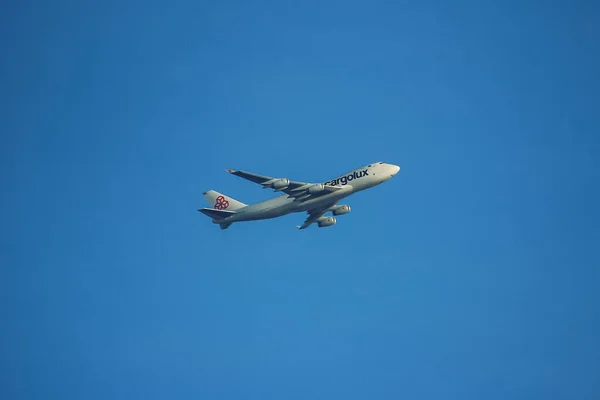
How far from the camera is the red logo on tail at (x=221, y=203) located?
102 m

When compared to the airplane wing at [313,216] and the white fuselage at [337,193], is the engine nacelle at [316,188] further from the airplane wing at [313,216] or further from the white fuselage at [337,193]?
the airplane wing at [313,216]

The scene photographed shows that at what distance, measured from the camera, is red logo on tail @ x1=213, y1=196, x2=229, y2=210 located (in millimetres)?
102062

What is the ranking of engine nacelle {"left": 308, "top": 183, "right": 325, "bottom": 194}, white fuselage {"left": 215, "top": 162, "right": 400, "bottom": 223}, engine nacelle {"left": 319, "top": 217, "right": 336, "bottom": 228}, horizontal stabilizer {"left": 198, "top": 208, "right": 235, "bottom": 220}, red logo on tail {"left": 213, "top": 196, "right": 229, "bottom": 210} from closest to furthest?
engine nacelle {"left": 308, "top": 183, "right": 325, "bottom": 194} → white fuselage {"left": 215, "top": 162, "right": 400, "bottom": 223} → horizontal stabilizer {"left": 198, "top": 208, "right": 235, "bottom": 220} → red logo on tail {"left": 213, "top": 196, "right": 229, "bottom": 210} → engine nacelle {"left": 319, "top": 217, "right": 336, "bottom": 228}

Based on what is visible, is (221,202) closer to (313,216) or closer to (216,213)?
(216,213)

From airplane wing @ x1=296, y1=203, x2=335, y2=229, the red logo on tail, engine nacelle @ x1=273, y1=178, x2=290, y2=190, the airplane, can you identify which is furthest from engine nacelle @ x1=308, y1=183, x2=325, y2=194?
the red logo on tail

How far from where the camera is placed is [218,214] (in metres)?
98.6

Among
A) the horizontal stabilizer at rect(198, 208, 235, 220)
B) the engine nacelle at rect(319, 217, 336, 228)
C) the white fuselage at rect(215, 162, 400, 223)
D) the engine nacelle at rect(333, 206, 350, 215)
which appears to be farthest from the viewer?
the engine nacelle at rect(319, 217, 336, 228)

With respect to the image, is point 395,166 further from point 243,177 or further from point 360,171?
point 243,177

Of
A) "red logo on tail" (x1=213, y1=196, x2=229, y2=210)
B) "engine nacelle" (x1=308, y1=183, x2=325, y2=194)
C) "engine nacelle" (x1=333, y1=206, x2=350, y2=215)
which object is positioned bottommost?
"engine nacelle" (x1=308, y1=183, x2=325, y2=194)

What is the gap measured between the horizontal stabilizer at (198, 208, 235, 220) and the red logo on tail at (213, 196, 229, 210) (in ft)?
10.7

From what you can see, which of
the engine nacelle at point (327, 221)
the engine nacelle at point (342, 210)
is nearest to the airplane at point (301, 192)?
the engine nacelle at point (342, 210)

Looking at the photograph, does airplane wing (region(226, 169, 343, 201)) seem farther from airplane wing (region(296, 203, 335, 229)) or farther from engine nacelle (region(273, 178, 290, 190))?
airplane wing (region(296, 203, 335, 229))

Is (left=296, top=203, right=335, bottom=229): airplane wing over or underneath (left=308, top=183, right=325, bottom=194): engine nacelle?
over

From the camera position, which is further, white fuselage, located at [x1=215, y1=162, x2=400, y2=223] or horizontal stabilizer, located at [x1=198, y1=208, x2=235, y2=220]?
horizontal stabilizer, located at [x1=198, y1=208, x2=235, y2=220]
